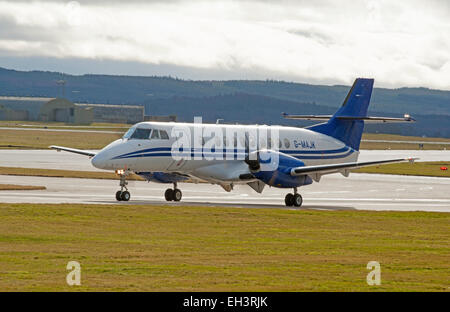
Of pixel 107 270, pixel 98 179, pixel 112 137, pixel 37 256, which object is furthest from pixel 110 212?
pixel 112 137

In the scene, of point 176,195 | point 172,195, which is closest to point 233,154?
point 176,195

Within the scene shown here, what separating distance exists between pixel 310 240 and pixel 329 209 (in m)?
13.1

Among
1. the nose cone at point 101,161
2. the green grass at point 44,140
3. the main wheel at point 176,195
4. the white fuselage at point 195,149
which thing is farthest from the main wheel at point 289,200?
the green grass at point 44,140

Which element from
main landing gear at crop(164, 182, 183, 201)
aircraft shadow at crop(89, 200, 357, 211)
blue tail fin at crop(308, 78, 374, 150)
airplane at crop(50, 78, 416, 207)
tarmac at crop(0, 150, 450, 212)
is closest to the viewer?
airplane at crop(50, 78, 416, 207)

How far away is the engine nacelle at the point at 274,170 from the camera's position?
135 ft

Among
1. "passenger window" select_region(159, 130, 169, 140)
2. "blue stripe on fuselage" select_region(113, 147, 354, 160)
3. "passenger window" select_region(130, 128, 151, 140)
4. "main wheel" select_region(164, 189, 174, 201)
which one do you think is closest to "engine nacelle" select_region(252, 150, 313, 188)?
"blue stripe on fuselage" select_region(113, 147, 354, 160)

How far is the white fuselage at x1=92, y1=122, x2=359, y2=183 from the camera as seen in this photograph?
3953cm

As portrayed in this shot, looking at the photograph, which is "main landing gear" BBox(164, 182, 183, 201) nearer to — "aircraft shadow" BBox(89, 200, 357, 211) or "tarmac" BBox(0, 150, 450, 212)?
"tarmac" BBox(0, 150, 450, 212)

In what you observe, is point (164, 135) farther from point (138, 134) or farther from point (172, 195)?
point (172, 195)

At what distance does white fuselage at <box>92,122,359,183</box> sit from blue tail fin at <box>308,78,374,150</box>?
4.36 ft

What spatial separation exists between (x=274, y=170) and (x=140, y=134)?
6.52 metres

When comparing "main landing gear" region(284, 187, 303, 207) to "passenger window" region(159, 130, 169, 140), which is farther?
"main landing gear" region(284, 187, 303, 207)

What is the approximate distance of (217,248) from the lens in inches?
978

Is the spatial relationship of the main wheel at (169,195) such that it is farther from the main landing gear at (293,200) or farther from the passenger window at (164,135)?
the main landing gear at (293,200)
